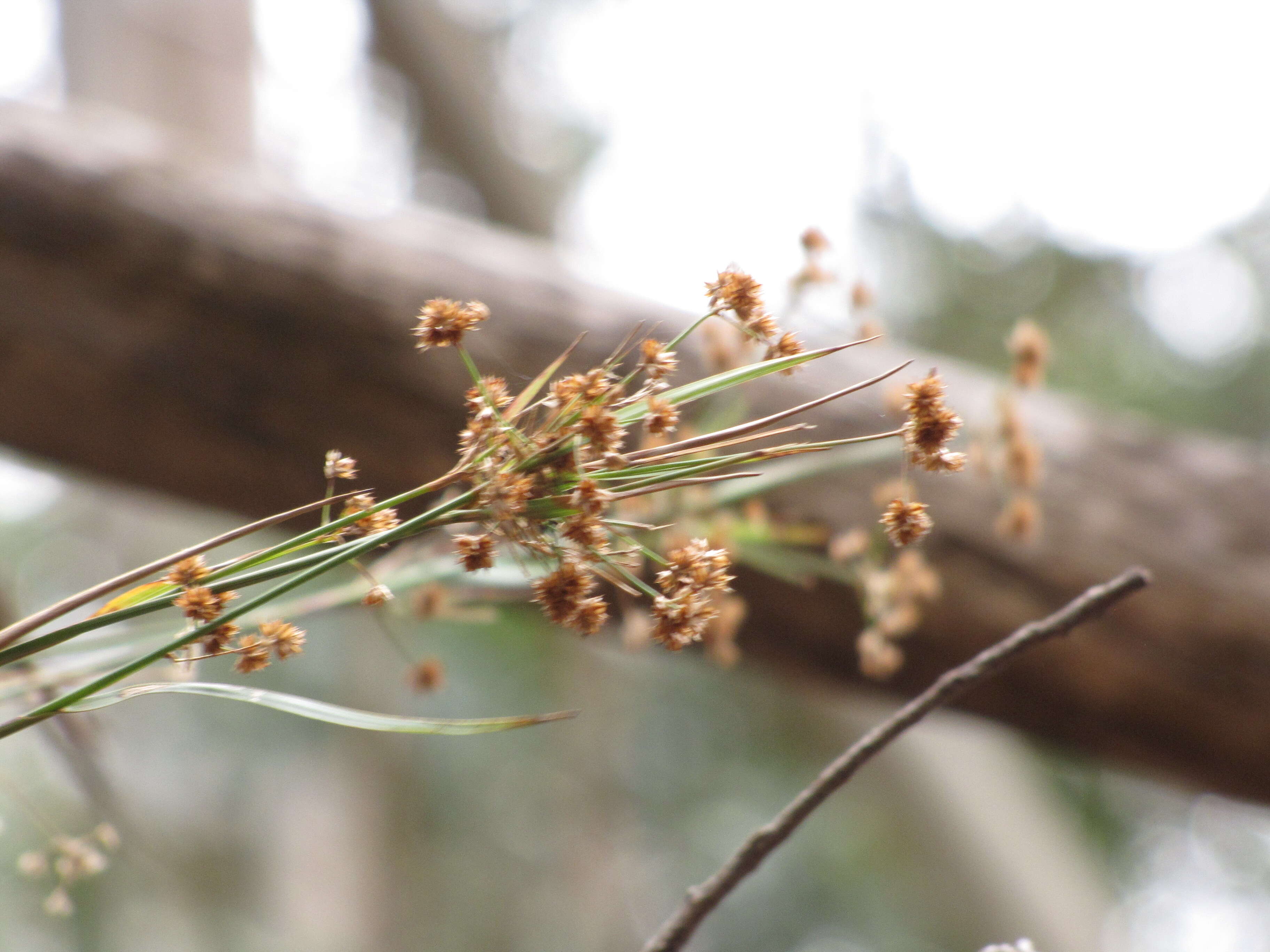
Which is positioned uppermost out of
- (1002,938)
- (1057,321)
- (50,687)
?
(1057,321)

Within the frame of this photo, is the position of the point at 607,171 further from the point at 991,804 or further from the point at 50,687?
the point at 50,687

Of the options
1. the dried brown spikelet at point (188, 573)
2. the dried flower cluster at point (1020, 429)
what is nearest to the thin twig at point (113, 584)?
the dried brown spikelet at point (188, 573)

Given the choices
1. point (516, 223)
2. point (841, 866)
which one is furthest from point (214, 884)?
point (516, 223)

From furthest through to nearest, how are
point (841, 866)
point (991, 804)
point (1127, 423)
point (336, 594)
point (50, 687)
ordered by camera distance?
point (841, 866) → point (991, 804) → point (1127, 423) → point (336, 594) → point (50, 687)

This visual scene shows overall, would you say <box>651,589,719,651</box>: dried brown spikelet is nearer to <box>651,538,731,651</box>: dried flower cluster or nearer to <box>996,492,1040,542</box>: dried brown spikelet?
<box>651,538,731,651</box>: dried flower cluster

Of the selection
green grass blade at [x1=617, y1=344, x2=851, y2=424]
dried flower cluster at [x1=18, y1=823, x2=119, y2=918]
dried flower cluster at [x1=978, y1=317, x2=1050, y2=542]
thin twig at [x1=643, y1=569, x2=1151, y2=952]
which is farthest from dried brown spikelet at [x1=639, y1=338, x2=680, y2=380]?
dried flower cluster at [x1=978, y1=317, x2=1050, y2=542]

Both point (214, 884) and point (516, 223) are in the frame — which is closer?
point (516, 223)

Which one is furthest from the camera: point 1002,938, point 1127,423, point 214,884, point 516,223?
point 214,884

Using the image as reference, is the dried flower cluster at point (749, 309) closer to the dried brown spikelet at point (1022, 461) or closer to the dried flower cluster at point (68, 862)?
the dried flower cluster at point (68, 862)

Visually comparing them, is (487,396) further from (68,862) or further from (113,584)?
(68,862)
